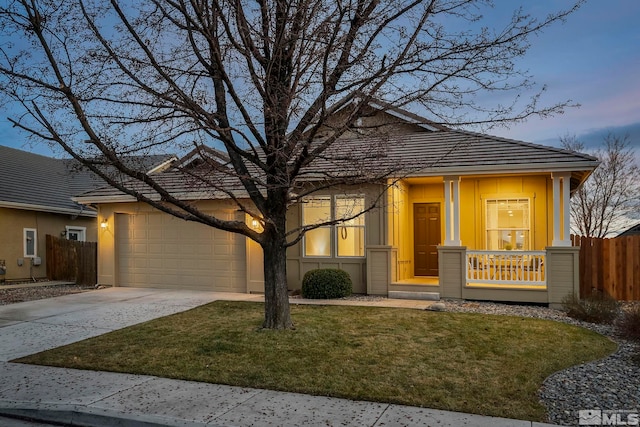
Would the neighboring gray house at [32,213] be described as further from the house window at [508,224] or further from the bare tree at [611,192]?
the bare tree at [611,192]

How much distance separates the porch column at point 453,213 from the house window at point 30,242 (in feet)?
51.2

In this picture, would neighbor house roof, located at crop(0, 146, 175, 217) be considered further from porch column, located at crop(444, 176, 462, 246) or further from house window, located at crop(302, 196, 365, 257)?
porch column, located at crop(444, 176, 462, 246)

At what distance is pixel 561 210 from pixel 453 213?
2.40m

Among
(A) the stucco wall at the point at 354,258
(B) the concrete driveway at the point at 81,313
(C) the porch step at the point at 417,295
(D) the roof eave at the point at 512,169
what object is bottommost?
(B) the concrete driveway at the point at 81,313

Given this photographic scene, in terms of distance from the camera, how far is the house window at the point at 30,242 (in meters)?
18.0

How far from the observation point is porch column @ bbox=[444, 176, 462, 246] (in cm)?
1163

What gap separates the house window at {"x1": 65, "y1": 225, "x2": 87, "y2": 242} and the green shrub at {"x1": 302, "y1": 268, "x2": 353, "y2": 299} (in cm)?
1320

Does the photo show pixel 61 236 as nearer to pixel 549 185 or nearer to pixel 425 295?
pixel 425 295

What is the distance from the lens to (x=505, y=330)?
316 inches

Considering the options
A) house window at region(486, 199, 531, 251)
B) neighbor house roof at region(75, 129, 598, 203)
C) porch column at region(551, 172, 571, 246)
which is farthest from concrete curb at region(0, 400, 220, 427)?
house window at region(486, 199, 531, 251)

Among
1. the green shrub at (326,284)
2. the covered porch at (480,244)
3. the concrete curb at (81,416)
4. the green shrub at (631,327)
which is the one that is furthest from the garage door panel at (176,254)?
the green shrub at (631,327)

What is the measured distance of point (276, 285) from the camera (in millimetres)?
7879

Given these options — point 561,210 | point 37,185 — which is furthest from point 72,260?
point 561,210

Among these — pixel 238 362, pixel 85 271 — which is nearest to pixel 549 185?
pixel 238 362
